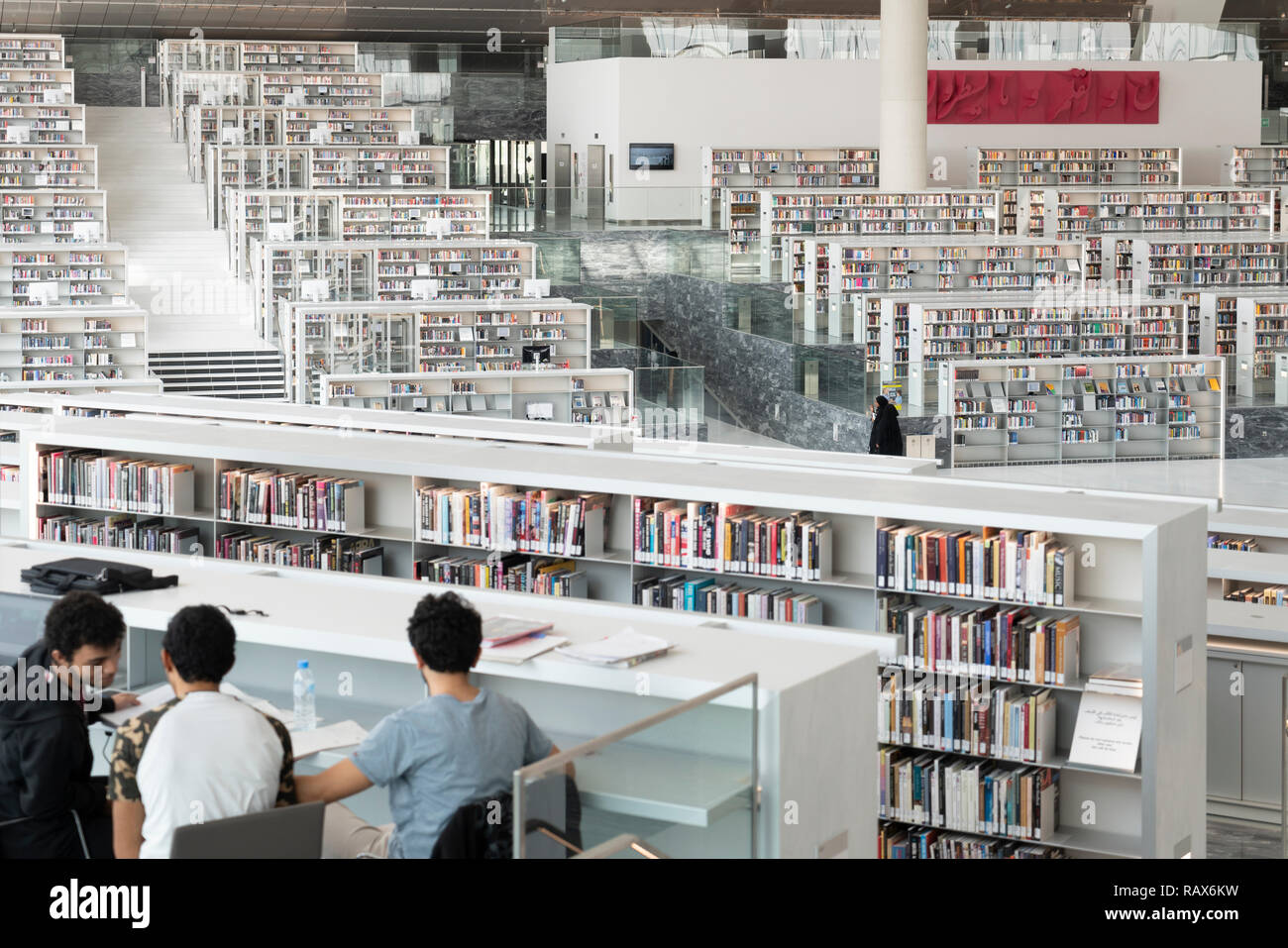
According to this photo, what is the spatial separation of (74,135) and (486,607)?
20.2 metres

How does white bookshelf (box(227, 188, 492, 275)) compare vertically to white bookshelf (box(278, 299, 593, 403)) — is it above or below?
above

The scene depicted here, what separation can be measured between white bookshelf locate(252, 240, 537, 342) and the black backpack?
13.2m

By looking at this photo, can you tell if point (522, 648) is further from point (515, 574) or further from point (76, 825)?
point (515, 574)

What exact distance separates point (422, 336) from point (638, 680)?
13361mm

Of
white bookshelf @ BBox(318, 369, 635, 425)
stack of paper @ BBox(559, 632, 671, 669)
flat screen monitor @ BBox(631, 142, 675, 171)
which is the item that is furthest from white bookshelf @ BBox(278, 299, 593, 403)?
stack of paper @ BBox(559, 632, 671, 669)

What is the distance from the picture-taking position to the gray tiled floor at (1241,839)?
6.48 m

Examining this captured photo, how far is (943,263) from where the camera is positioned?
18.7 meters

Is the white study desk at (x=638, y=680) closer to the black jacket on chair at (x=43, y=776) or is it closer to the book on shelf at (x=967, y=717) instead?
the black jacket on chair at (x=43, y=776)

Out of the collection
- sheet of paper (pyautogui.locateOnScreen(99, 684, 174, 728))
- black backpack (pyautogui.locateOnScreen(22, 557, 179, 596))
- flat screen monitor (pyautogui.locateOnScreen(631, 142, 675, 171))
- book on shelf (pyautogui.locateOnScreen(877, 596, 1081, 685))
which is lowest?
book on shelf (pyautogui.locateOnScreen(877, 596, 1081, 685))

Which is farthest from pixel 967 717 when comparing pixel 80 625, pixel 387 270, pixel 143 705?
pixel 387 270

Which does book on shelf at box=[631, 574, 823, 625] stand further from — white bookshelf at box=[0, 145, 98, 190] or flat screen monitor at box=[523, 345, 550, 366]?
white bookshelf at box=[0, 145, 98, 190]

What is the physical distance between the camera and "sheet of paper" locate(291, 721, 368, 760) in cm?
363

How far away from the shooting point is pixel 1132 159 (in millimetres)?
24625

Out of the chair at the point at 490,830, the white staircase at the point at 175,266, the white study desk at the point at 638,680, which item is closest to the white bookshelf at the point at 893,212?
the white staircase at the point at 175,266
